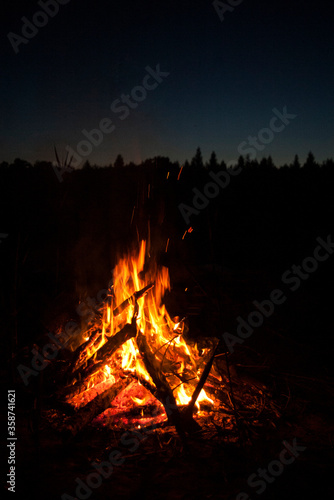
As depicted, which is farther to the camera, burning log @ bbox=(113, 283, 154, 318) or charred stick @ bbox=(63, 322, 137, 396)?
burning log @ bbox=(113, 283, 154, 318)

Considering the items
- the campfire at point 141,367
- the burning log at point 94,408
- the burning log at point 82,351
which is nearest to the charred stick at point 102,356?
the campfire at point 141,367

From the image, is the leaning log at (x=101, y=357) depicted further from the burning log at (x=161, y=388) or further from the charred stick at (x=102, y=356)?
the burning log at (x=161, y=388)

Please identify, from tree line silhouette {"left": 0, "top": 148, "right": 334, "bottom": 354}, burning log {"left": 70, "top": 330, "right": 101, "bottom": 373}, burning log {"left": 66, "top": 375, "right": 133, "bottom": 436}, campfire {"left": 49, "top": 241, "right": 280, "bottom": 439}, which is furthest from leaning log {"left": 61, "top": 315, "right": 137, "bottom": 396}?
tree line silhouette {"left": 0, "top": 148, "right": 334, "bottom": 354}

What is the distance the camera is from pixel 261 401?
377 cm

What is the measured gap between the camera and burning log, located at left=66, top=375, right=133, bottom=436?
314cm

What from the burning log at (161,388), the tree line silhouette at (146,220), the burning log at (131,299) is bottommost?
the burning log at (161,388)

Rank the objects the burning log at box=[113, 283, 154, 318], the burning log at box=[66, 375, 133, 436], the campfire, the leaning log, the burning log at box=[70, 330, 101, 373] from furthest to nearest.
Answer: the burning log at box=[113, 283, 154, 318]
the burning log at box=[70, 330, 101, 373]
the leaning log
the campfire
the burning log at box=[66, 375, 133, 436]

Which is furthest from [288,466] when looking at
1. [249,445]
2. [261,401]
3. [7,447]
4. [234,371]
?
[7,447]

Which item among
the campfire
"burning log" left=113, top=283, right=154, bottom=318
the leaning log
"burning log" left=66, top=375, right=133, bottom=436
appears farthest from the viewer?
"burning log" left=113, top=283, right=154, bottom=318

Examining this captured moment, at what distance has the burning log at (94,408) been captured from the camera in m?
3.14

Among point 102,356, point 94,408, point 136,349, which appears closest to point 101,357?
point 102,356

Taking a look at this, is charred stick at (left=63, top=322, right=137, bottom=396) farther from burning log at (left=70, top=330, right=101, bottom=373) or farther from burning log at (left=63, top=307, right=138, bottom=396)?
burning log at (left=70, top=330, right=101, bottom=373)

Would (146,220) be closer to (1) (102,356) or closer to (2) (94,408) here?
(1) (102,356)

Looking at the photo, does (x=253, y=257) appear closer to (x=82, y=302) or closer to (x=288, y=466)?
(x=82, y=302)
